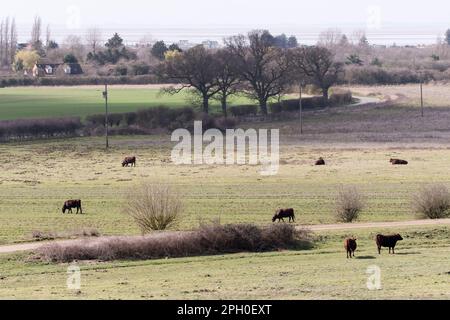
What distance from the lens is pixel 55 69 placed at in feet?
587

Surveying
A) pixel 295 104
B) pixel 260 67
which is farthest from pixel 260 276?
pixel 295 104

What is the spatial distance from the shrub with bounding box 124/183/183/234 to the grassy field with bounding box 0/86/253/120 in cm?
6379

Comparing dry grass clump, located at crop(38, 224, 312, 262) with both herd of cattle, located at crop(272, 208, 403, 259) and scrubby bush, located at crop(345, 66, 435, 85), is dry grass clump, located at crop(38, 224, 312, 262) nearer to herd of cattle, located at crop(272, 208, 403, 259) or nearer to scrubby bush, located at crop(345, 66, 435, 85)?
herd of cattle, located at crop(272, 208, 403, 259)

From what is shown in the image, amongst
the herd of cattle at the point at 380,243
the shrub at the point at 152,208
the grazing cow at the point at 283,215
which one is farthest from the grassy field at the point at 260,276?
the shrub at the point at 152,208

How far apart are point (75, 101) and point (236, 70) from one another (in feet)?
82.2

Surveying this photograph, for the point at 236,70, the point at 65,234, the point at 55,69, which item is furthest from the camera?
the point at 55,69

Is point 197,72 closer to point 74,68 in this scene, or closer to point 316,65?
point 316,65

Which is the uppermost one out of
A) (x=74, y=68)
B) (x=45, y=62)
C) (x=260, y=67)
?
(x=45, y=62)

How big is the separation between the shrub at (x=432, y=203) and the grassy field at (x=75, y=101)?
65393 mm

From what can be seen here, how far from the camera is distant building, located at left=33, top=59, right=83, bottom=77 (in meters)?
173

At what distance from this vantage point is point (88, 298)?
2602 cm

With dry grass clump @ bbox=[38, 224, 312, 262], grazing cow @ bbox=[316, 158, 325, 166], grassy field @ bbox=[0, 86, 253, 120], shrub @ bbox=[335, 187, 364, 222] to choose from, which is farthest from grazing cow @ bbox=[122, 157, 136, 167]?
grassy field @ bbox=[0, 86, 253, 120]

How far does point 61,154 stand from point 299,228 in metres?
41.6
